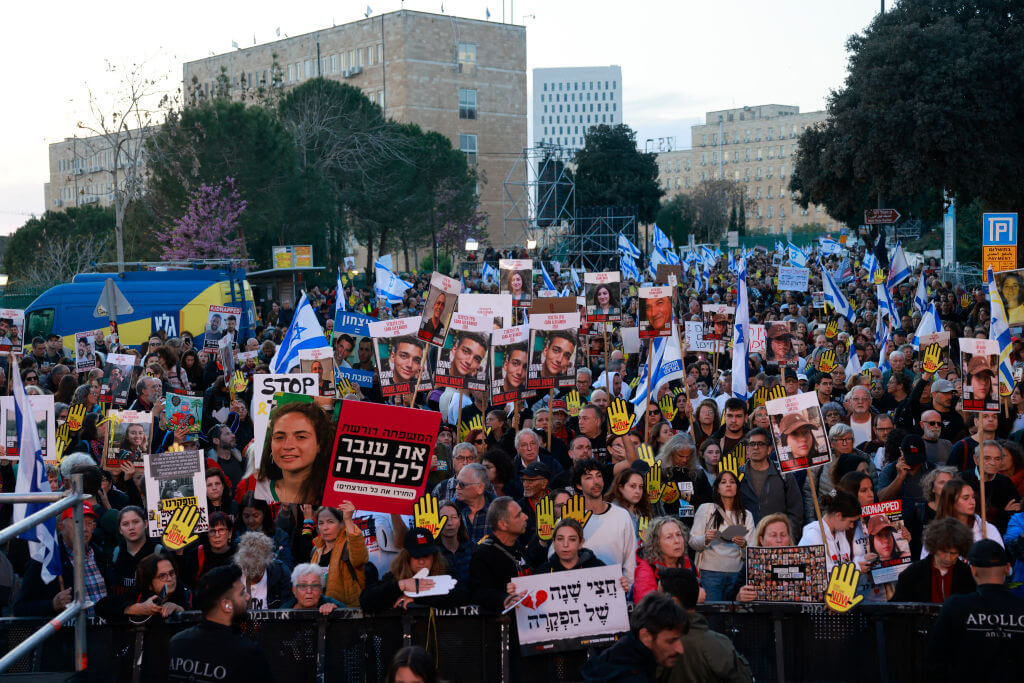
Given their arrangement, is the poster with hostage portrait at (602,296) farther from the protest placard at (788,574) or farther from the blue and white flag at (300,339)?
the protest placard at (788,574)

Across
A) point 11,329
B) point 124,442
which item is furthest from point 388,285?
point 124,442

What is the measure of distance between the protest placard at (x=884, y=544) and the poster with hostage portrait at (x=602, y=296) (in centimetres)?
905

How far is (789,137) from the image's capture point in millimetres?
175000

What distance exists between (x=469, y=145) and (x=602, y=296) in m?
79.2

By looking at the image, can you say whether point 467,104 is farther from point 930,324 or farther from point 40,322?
point 930,324

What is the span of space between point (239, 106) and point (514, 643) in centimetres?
4097

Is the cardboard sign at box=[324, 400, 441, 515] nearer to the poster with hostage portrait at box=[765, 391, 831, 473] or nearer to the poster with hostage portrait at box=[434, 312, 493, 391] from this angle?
the poster with hostage portrait at box=[765, 391, 831, 473]

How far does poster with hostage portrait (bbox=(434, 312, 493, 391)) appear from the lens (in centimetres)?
1116

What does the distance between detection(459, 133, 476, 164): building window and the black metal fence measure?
8819 cm

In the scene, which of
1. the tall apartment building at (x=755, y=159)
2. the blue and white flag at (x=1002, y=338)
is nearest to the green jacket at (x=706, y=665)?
the blue and white flag at (x=1002, y=338)

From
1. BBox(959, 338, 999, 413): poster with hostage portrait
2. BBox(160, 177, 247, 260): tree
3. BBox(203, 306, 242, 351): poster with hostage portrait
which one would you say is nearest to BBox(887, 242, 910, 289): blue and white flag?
BBox(959, 338, 999, 413): poster with hostage portrait

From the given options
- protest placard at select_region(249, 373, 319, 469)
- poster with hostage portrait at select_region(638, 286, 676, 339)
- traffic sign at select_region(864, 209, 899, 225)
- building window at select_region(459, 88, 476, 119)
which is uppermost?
building window at select_region(459, 88, 476, 119)

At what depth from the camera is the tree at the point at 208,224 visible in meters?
43.8

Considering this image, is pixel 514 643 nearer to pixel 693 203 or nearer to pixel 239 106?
pixel 239 106
